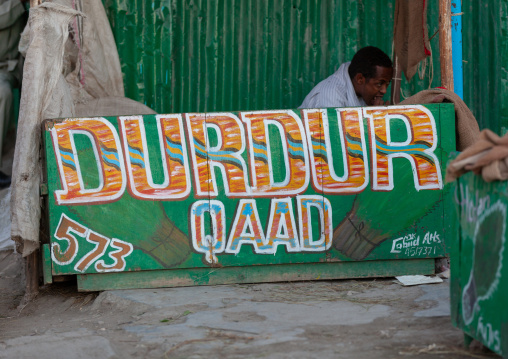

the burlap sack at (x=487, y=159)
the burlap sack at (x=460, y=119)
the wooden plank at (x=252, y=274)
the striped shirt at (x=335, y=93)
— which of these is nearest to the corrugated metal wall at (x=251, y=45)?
the striped shirt at (x=335, y=93)

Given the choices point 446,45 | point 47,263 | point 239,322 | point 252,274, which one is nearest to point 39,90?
point 47,263

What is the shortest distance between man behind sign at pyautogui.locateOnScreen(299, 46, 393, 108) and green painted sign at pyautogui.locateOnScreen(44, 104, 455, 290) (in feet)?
3.81

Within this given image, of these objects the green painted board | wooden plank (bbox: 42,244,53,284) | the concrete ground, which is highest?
the green painted board

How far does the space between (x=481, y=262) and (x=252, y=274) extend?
2.16 m

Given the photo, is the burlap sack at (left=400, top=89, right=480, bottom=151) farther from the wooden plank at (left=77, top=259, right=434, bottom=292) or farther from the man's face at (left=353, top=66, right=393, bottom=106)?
the man's face at (left=353, top=66, right=393, bottom=106)

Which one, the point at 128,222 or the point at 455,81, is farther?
the point at 455,81

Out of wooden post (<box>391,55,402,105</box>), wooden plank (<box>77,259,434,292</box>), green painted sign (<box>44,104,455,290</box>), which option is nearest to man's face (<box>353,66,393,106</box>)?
wooden post (<box>391,55,402,105</box>)

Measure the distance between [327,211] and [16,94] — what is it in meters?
3.39

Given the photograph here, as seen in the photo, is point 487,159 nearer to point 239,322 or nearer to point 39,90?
point 239,322

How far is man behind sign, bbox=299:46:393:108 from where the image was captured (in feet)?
19.1

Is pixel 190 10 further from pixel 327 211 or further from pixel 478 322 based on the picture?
pixel 478 322

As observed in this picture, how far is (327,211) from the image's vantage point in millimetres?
4715

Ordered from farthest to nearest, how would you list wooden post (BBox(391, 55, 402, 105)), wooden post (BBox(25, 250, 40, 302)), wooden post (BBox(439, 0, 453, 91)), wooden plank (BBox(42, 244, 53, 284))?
wooden post (BBox(391, 55, 402, 105))
wooden post (BBox(439, 0, 453, 91))
wooden post (BBox(25, 250, 40, 302))
wooden plank (BBox(42, 244, 53, 284))

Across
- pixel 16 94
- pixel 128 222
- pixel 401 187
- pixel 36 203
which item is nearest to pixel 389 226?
pixel 401 187
